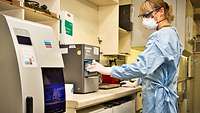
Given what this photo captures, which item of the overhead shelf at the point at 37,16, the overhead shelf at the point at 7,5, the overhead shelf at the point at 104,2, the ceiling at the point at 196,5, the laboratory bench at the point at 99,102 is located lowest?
the laboratory bench at the point at 99,102

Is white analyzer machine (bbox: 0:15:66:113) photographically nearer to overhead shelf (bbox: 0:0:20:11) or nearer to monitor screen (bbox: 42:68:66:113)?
monitor screen (bbox: 42:68:66:113)

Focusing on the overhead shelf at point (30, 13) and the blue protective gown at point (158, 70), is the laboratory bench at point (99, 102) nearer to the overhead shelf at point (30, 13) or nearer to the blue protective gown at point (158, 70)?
the blue protective gown at point (158, 70)

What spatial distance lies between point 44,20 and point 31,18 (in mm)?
117

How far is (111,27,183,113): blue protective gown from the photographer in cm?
180

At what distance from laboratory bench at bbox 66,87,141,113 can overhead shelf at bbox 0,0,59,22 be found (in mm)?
646

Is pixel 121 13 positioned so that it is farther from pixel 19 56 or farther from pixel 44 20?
pixel 19 56

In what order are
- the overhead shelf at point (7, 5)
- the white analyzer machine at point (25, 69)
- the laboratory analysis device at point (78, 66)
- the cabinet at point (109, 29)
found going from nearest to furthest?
1. the white analyzer machine at point (25, 69)
2. the overhead shelf at point (7, 5)
3. the laboratory analysis device at point (78, 66)
4. the cabinet at point (109, 29)

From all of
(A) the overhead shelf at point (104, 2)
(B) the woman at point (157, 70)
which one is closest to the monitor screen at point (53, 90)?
(B) the woman at point (157, 70)

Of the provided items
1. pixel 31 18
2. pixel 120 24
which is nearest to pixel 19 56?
pixel 31 18

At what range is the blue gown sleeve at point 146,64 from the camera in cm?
179

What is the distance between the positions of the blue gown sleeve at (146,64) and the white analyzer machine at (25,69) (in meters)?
0.69

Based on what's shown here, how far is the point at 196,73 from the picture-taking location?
5547 mm

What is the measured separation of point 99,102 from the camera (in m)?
1.81

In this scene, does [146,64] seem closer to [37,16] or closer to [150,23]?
[150,23]
